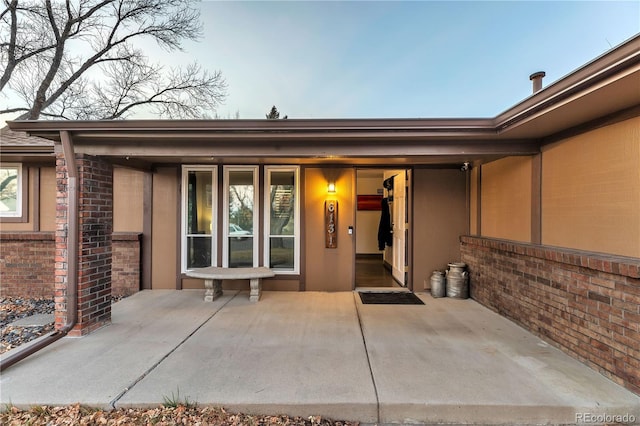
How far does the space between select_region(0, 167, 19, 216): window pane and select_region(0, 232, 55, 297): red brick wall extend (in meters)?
0.48

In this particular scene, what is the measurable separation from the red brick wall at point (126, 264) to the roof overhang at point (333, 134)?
2255mm

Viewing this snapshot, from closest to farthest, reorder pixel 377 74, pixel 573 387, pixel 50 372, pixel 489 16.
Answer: pixel 573 387
pixel 50 372
pixel 489 16
pixel 377 74

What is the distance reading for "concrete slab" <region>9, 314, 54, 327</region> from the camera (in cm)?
389

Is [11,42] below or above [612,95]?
above

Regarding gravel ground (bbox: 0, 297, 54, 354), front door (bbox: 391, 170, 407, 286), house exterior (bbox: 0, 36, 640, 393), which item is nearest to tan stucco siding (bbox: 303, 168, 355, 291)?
house exterior (bbox: 0, 36, 640, 393)

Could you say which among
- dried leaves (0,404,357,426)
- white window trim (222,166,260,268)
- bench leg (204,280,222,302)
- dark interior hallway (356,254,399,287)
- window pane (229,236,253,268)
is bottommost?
dried leaves (0,404,357,426)

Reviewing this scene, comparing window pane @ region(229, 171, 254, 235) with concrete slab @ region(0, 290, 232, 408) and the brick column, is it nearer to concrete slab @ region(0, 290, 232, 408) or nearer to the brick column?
concrete slab @ region(0, 290, 232, 408)

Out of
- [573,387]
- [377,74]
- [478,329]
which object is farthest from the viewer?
[377,74]

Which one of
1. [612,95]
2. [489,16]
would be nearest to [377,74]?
[489,16]

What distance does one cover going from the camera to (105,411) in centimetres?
211

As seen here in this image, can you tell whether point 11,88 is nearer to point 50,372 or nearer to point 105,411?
point 50,372

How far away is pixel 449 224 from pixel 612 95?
335 centimetres

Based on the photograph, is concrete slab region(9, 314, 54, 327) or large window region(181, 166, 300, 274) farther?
large window region(181, 166, 300, 274)

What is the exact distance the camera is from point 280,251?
17.7ft
